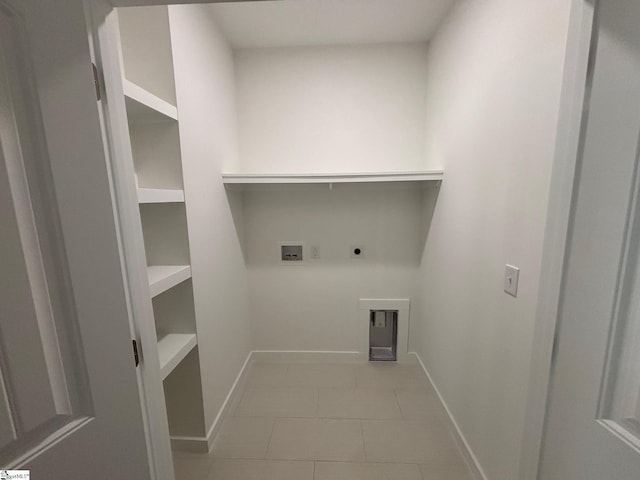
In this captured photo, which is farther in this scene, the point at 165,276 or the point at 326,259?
the point at 326,259

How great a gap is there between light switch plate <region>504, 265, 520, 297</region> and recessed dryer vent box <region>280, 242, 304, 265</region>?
145 centimetres

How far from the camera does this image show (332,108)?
80.7 inches

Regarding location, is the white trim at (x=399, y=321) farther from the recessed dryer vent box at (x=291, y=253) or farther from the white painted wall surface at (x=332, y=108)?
the white painted wall surface at (x=332, y=108)

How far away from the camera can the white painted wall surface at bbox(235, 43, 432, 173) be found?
1975 millimetres

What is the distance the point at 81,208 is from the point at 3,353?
11.1 inches

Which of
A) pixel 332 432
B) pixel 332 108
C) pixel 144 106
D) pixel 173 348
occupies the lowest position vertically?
pixel 332 432

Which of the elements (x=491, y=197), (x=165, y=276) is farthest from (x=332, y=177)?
(x=165, y=276)

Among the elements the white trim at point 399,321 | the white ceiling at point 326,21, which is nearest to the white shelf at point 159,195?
the white ceiling at point 326,21

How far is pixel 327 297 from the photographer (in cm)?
230

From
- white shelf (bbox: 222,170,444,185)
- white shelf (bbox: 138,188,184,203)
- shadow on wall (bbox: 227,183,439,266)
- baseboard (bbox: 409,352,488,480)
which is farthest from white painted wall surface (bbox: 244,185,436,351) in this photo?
white shelf (bbox: 138,188,184,203)

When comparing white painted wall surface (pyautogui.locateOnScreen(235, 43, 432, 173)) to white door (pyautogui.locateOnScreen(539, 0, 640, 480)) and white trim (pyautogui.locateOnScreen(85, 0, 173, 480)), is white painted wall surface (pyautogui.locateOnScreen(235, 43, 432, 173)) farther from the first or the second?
white door (pyautogui.locateOnScreen(539, 0, 640, 480))

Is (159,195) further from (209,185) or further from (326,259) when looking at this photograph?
(326,259)

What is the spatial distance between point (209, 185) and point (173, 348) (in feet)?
2.96

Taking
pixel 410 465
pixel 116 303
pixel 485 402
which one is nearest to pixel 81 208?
pixel 116 303
